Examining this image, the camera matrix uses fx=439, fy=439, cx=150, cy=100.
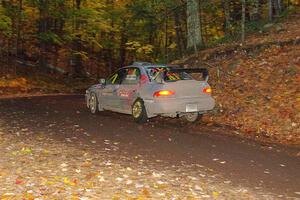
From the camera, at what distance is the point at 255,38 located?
787 inches

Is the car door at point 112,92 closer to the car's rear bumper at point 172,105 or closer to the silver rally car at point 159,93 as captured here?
the silver rally car at point 159,93

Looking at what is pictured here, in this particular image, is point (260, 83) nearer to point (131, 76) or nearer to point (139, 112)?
point (131, 76)

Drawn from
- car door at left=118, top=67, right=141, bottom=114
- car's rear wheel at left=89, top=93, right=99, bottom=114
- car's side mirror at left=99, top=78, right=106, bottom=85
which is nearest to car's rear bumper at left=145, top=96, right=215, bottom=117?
car door at left=118, top=67, right=141, bottom=114

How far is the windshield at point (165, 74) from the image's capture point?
11.9m

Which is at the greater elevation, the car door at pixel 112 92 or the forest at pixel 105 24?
the forest at pixel 105 24

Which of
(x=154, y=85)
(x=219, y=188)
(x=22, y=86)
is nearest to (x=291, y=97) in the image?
(x=154, y=85)

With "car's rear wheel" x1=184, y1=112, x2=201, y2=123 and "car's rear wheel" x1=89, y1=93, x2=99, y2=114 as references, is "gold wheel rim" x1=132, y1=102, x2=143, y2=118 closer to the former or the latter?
"car's rear wheel" x1=184, y1=112, x2=201, y2=123

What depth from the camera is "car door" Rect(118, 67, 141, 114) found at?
1272 centimetres

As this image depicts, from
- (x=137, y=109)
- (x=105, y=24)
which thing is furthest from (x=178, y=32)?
(x=137, y=109)

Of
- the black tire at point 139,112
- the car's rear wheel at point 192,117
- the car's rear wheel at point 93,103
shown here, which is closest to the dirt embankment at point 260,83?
the car's rear wheel at point 192,117

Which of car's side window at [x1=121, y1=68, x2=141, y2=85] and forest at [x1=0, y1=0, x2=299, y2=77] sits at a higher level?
forest at [x1=0, y1=0, x2=299, y2=77]

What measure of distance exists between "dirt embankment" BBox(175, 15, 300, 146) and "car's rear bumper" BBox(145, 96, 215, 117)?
907 mm

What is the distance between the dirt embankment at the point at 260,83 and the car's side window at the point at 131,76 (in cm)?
240

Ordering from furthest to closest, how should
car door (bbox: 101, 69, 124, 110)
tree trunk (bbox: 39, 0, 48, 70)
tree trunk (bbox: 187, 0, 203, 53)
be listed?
tree trunk (bbox: 39, 0, 48, 70)
tree trunk (bbox: 187, 0, 203, 53)
car door (bbox: 101, 69, 124, 110)
